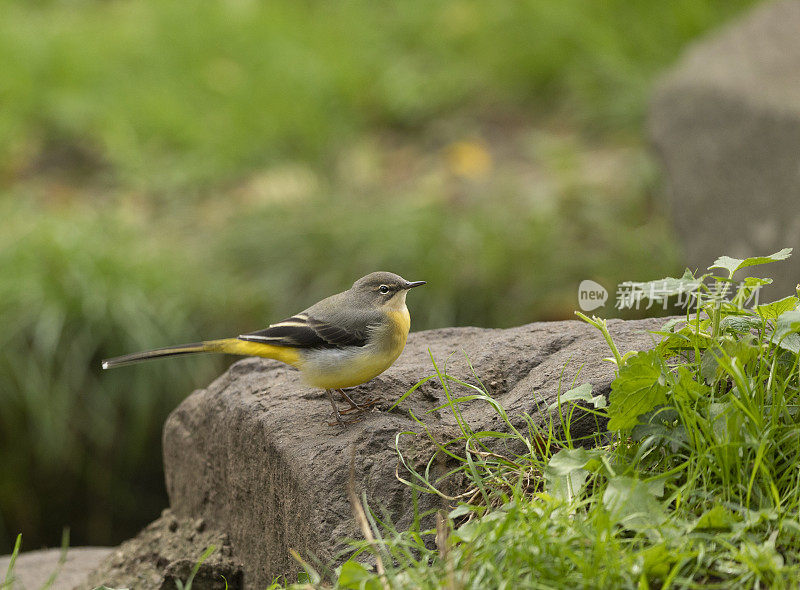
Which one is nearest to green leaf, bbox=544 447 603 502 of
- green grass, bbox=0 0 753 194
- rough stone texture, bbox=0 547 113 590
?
rough stone texture, bbox=0 547 113 590

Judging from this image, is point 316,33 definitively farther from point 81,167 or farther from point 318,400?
point 318,400

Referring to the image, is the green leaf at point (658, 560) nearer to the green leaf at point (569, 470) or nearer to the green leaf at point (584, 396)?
the green leaf at point (569, 470)

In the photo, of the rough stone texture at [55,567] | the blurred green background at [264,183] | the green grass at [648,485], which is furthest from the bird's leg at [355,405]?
the blurred green background at [264,183]

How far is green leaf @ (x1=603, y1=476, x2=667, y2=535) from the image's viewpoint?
2371 mm

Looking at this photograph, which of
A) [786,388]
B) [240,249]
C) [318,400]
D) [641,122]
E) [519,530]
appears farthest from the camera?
[641,122]

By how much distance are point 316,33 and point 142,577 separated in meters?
7.51

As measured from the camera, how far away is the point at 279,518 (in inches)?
126

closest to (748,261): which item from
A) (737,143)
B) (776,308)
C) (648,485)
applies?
(776,308)

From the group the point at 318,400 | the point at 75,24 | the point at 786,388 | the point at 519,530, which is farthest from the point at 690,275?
the point at 75,24

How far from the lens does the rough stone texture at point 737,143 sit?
17.2ft

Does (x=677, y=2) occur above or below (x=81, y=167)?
above

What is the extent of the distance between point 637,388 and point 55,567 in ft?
9.97

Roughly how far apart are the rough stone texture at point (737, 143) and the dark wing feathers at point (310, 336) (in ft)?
8.86

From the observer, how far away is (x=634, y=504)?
2.43m
